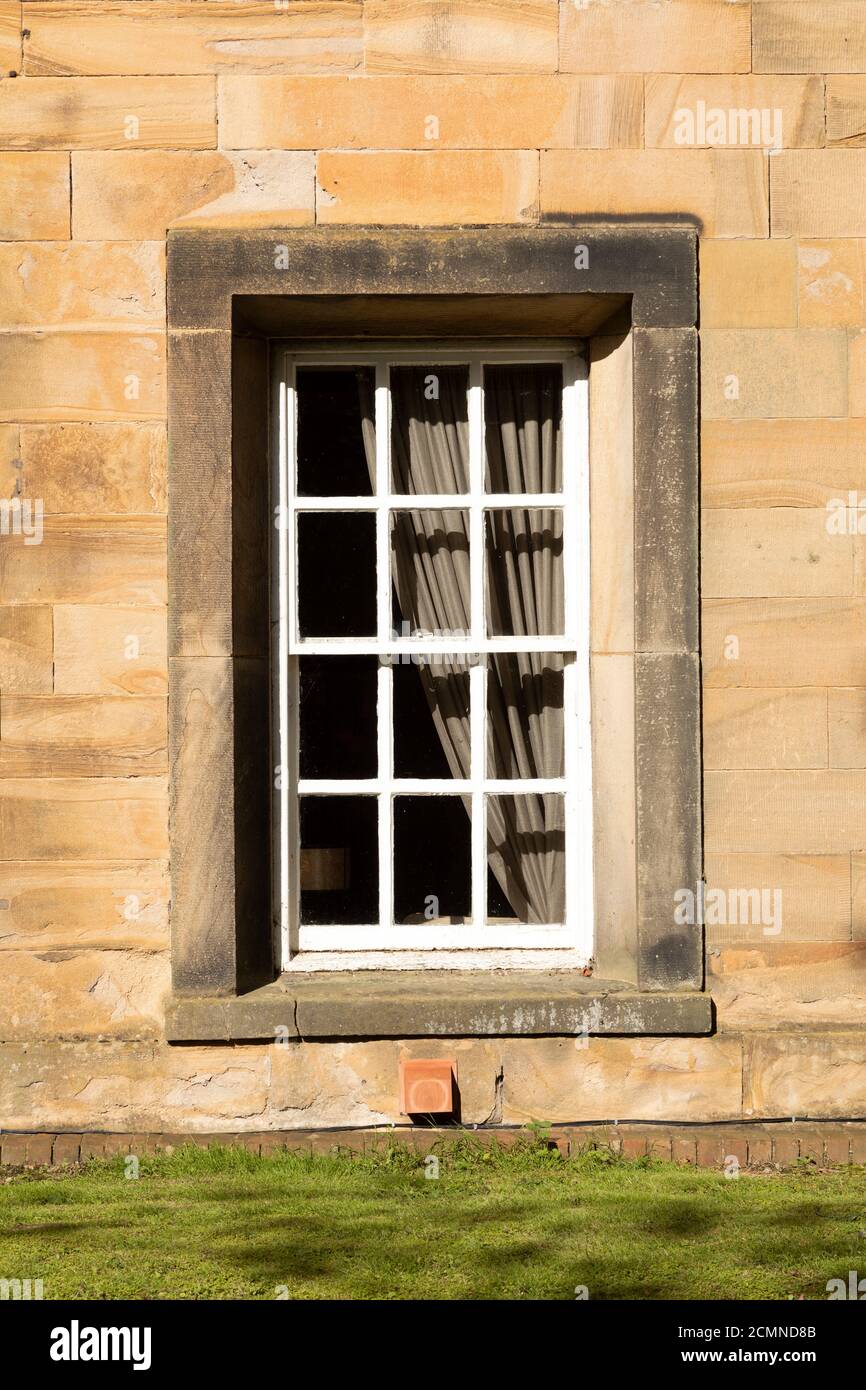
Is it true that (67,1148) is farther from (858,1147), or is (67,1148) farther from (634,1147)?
(858,1147)

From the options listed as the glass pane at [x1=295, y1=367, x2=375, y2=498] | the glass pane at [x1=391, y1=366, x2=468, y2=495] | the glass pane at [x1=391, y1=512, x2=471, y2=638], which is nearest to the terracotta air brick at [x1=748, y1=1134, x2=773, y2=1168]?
the glass pane at [x1=391, y1=512, x2=471, y2=638]

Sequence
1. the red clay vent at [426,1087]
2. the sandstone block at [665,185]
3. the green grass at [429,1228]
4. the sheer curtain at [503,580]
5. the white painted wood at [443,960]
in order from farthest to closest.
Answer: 1. the sheer curtain at [503,580]
2. the white painted wood at [443,960]
3. the sandstone block at [665,185]
4. the red clay vent at [426,1087]
5. the green grass at [429,1228]

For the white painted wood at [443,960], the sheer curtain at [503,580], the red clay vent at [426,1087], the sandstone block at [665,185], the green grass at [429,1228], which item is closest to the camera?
the green grass at [429,1228]

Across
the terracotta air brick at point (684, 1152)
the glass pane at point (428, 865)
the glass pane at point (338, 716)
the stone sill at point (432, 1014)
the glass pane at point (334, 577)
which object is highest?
the glass pane at point (334, 577)

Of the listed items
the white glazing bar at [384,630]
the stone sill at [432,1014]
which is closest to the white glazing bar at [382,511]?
the white glazing bar at [384,630]

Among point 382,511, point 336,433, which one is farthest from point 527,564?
point 336,433

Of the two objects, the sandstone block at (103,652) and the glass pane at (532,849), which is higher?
the sandstone block at (103,652)

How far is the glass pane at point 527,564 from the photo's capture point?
514cm

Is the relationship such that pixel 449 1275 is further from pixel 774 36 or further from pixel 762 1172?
pixel 774 36

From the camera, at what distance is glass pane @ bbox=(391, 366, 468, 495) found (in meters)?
5.13

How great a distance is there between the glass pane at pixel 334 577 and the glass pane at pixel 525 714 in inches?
21.8

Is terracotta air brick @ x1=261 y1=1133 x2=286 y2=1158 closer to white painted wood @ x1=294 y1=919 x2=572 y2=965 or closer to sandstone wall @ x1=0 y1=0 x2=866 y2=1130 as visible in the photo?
sandstone wall @ x1=0 y1=0 x2=866 y2=1130

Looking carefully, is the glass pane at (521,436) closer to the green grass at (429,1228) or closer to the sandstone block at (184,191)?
Answer: the sandstone block at (184,191)

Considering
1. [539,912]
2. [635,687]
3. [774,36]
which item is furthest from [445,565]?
[774,36]
